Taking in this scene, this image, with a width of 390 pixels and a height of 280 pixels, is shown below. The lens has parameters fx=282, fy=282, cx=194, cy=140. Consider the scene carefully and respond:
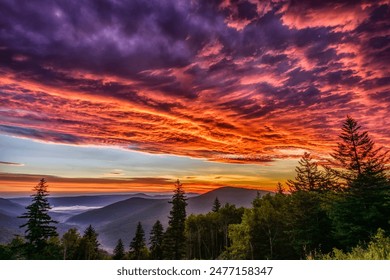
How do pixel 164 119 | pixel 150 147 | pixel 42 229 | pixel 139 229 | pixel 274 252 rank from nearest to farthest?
1. pixel 150 147
2. pixel 164 119
3. pixel 42 229
4. pixel 274 252
5. pixel 139 229

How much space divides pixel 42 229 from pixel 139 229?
37.6 metres

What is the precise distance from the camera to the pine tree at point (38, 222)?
113 feet

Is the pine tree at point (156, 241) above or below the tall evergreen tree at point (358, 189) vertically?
below

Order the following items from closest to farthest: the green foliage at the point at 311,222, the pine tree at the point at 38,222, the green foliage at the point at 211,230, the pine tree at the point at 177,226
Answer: the pine tree at the point at 38,222
the green foliage at the point at 311,222
the pine tree at the point at 177,226
the green foliage at the point at 211,230

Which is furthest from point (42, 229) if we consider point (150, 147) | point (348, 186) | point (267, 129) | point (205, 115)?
point (348, 186)

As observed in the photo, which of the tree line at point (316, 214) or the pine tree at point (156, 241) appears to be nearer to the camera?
the tree line at point (316, 214)

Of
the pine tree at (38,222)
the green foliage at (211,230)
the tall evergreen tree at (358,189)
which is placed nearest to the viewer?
the tall evergreen tree at (358,189)

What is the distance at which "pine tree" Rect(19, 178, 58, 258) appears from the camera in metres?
34.3

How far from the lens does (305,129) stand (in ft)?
57.1

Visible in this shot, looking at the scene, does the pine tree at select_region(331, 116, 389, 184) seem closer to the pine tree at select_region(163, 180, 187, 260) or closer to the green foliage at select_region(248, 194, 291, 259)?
the green foliage at select_region(248, 194, 291, 259)

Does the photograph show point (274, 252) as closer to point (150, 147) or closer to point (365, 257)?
point (150, 147)

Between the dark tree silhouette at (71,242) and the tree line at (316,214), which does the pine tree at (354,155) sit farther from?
the dark tree silhouette at (71,242)

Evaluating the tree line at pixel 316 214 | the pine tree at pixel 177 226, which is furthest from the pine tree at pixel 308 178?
the pine tree at pixel 177 226
